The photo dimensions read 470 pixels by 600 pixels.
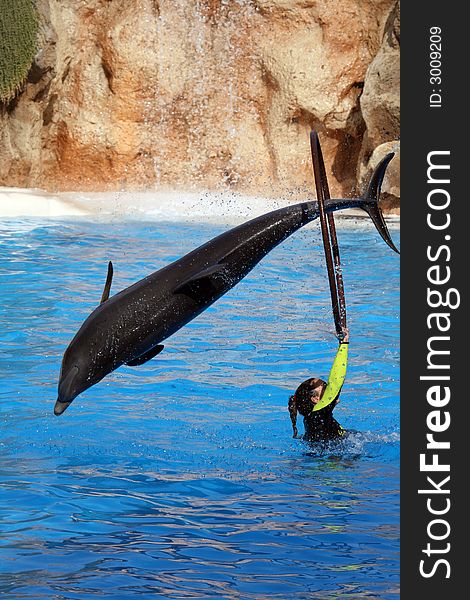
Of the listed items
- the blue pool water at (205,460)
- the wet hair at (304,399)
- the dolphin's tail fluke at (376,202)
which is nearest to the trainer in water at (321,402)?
the wet hair at (304,399)

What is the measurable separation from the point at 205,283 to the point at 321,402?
0.85 metres

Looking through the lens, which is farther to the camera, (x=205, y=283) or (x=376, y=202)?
(x=376, y=202)

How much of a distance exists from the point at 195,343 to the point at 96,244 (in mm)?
4299

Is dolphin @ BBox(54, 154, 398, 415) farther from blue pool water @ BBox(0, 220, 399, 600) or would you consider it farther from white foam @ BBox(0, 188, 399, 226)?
white foam @ BBox(0, 188, 399, 226)

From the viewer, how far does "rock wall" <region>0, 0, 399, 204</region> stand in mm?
17688

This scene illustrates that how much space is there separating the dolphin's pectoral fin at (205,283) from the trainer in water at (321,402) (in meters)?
0.61

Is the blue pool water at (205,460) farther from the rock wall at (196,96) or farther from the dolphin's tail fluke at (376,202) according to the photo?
the rock wall at (196,96)

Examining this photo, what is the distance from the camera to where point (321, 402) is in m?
4.84

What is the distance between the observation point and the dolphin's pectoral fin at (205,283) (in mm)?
4395

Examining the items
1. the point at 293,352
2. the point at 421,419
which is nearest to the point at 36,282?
the point at 293,352

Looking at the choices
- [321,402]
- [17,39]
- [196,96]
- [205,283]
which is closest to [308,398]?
[321,402]

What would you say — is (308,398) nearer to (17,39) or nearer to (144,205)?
(144,205)

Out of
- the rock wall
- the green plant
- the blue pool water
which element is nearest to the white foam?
the rock wall

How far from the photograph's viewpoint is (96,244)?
1215cm
